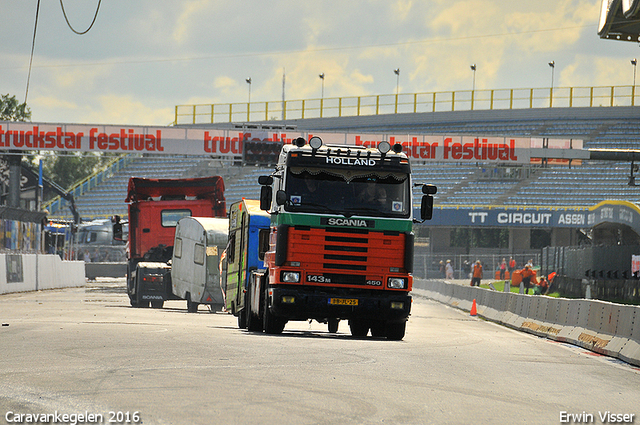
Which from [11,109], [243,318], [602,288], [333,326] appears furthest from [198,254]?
[11,109]

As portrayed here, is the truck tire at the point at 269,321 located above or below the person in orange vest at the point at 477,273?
above

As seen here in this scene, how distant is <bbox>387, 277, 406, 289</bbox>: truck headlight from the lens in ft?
50.6

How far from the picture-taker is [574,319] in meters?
19.1

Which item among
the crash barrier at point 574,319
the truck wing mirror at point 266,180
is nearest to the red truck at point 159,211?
the crash barrier at point 574,319

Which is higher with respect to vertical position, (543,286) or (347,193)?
(347,193)

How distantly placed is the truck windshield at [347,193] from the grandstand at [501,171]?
41.6 meters

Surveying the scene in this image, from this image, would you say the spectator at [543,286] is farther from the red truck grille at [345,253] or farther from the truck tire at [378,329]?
the red truck grille at [345,253]

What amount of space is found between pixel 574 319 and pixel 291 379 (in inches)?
422

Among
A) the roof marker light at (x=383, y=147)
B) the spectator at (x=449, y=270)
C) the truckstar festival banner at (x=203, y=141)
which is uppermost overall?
the truckstar festival banner at (x=203, y=141)

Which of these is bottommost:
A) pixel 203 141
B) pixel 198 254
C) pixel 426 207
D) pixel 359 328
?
pixel 359 328

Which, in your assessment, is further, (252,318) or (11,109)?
(11,109)

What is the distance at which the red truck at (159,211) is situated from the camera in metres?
29.1

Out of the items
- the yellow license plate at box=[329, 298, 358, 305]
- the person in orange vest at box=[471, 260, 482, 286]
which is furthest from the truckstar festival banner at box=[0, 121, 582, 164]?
the yellow license plate at box=[329, 298, 358, 305]

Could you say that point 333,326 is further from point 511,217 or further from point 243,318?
point 511,217
